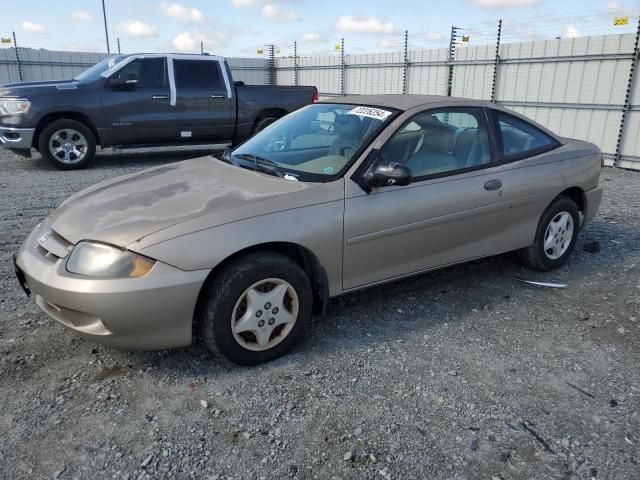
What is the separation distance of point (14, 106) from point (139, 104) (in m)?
1.90

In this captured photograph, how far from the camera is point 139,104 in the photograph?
921 centimetres

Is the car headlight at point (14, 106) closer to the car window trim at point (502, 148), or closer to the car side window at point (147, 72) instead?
the car side window at point (147, 72)

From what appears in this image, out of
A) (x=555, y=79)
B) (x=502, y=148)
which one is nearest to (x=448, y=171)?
(x=502, y=148)

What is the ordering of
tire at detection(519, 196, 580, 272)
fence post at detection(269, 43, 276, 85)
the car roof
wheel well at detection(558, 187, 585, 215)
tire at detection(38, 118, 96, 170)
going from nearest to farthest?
1. the car roof
2. tire at detection(519, 196, 580, 272)
3. wheel well at detection(558, 187, 585, 215)
4. tire at detection(38, 118, 96, 170)
5. fence post at detection(269, 43, 276, 85)

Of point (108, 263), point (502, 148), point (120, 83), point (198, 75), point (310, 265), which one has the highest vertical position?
point (198, 75)

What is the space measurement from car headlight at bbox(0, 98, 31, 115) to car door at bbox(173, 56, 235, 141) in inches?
94.3

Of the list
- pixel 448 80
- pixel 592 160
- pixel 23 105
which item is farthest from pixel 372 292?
pixel 448 80

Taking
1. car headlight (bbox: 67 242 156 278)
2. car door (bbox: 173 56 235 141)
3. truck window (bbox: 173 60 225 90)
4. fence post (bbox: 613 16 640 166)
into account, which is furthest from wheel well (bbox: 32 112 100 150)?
fence post (bbox: 613 16 640 166)

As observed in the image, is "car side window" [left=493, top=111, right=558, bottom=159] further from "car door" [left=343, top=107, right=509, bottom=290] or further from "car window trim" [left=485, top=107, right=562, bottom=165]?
"car door" [left=343, top=107, right=509, bottom=290]

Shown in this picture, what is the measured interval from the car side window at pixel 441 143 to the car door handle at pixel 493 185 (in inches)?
5.8

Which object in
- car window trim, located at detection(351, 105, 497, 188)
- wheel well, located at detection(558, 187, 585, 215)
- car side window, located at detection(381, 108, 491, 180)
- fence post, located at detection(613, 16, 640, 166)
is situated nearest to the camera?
car window trim, located at detection(351, 105, 497, 188)

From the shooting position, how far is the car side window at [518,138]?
4.21 m

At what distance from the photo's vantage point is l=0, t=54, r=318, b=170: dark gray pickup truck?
854 cm

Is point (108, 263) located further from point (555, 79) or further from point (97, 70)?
point (555, 79)
